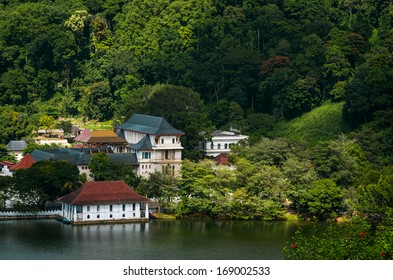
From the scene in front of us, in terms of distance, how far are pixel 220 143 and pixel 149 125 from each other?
4.98 m

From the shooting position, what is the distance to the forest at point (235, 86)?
4675 centimetres

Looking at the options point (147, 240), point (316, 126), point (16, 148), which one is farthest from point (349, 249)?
Result: point (16, 148)

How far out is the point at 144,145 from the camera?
52031 mm

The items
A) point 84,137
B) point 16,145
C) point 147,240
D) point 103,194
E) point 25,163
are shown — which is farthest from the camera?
point 16,145

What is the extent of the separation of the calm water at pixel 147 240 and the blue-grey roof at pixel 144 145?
6727mm

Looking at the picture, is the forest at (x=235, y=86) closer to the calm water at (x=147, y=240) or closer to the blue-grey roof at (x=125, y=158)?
the calm water at (x=147, y=240)

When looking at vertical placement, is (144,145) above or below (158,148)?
above

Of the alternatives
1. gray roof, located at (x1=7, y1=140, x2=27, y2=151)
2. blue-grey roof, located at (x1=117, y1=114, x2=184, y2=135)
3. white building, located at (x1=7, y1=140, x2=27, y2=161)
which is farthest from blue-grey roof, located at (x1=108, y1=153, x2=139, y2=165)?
gray roof, located at (x1=7, y1=140, x2=27, y2=151)

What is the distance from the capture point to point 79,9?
75.5m

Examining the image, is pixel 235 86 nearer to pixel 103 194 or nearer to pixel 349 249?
pixel 103 194

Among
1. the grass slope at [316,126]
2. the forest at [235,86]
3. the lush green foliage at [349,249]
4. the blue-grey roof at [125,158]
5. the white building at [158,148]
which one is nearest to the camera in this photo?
the lush green foliage at [349,249]

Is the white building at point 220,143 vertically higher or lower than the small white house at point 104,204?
higher

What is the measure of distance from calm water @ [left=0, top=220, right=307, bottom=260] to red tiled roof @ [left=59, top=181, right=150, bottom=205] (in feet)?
3.44

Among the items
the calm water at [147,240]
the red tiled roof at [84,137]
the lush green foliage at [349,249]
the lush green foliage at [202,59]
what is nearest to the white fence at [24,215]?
the calm water at [147,240]
